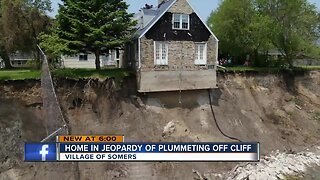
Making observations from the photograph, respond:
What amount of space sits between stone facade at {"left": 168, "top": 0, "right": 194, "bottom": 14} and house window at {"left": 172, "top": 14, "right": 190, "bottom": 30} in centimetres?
34

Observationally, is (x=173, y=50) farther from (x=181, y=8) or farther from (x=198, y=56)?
(x=181, y=8)

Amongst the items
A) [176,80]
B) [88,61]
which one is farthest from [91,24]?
[88,61]

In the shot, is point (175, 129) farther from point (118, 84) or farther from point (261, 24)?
point (261, 24)

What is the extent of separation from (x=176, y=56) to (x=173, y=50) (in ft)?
1.91

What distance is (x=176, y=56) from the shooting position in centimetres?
2780

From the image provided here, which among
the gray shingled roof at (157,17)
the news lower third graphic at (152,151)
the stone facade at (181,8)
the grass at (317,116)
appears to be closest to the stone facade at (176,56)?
the gray shingled roof at (157,17)

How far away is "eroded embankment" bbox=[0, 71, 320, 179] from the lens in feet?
69.6

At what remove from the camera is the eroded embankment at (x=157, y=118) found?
21203mm

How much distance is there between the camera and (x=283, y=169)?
81.5 feet

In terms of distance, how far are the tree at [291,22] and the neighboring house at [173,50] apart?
10821 millimetres

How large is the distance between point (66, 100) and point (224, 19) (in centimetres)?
2110

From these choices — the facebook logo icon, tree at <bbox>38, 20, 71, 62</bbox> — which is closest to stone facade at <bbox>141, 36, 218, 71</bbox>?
tree at <bbox>38, 20, 71, 62</bbox>

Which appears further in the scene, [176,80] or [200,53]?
[200,53]

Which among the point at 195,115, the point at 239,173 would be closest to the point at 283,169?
the point at 239,173
